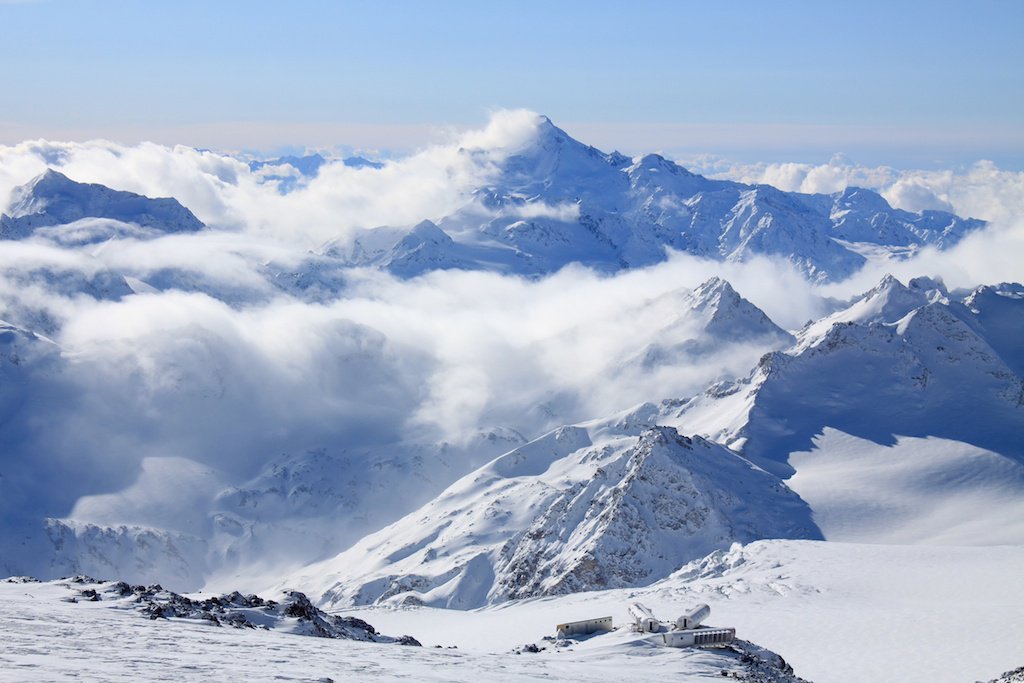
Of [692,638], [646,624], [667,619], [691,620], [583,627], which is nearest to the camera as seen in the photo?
[692,638]

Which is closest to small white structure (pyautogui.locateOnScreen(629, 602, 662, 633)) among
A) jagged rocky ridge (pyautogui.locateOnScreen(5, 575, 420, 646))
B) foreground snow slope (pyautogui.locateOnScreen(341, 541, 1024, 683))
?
jagged rocky ridge (pyautogui.locateOnScreen(5, 575, 420, 646))

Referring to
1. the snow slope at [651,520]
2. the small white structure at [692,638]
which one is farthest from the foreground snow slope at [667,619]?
the snow slope at [651,520]

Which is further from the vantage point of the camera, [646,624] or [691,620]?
[646,624]

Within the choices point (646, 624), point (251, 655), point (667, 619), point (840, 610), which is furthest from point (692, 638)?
point (840, 610)

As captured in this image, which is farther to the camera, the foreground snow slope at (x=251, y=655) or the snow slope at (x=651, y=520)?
the snow slope at (x=651, y=520)

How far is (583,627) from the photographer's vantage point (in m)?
77.6

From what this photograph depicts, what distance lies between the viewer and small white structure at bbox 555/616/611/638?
77.1m

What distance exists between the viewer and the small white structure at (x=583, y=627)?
253ft

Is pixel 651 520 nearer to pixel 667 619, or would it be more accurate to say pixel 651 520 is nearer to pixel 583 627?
pixel 667 619

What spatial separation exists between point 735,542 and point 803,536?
35.1 ft

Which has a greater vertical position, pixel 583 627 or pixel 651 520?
pixel 651 520

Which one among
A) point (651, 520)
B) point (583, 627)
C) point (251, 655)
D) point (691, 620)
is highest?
point (651, 520)

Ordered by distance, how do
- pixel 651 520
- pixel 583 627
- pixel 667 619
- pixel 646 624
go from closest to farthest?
pixel 646 624
pixel 583 627
pixel 667 619
pixel 651 520

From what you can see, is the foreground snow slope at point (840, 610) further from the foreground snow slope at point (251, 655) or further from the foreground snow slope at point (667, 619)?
the foreground snow slope at point (251, 655)
